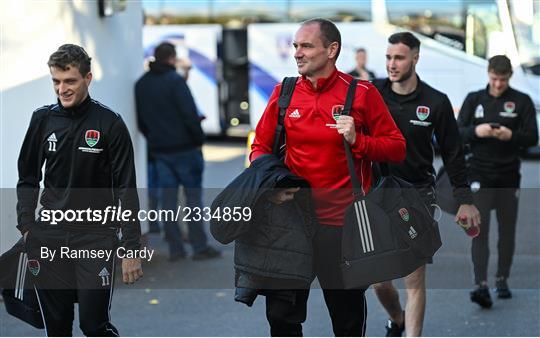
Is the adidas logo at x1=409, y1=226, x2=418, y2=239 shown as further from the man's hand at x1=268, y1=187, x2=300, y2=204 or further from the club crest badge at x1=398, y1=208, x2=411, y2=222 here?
the man's hand at x1=268, y1=187, x2=300, y2=204

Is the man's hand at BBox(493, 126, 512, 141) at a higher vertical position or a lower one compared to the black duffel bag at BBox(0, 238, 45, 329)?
higher

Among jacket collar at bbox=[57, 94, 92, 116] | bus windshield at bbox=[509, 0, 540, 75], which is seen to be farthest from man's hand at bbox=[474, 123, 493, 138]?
bus windshield at bbox=[509, 0, 540, 75]

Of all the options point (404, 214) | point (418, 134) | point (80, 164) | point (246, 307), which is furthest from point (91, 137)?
point (246, 307)

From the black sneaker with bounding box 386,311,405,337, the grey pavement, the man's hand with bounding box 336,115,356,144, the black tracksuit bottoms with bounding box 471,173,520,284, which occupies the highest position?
the man's hand with bounding box 336,115,356,144

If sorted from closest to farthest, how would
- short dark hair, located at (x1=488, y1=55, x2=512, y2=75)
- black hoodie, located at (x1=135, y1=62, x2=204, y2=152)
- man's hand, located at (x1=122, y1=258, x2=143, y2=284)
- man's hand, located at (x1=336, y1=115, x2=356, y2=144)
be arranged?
man's hand, located at (x1=336, y1=115, x2=356, y2=144) → man's hand, located at (x1=122, y1=258, x2=143, y2=284) → short dark hair, located at (x1=488, y1=55, x2=512, y2=75) → black hoodie, located at (x1=135, y1=62, x2=204, y2=152)

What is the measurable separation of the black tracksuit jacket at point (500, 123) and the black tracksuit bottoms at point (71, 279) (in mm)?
3473

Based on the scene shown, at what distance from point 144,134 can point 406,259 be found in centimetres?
473

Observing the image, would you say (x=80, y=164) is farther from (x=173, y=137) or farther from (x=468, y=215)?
(x=173, y=137)

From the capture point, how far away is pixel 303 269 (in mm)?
4457

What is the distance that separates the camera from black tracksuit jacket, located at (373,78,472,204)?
5.73 metres

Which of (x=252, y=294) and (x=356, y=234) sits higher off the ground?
(x=356, y=234)

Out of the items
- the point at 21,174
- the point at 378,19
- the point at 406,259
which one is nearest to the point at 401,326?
the point at 406,259

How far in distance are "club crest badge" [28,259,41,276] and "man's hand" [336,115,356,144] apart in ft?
5.33

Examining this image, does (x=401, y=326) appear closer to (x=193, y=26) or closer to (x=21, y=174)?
(x=21, y=174)
